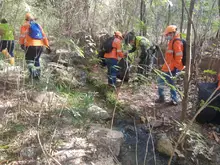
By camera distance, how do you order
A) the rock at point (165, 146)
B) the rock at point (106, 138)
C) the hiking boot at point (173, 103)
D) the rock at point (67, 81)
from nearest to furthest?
the rock at point (106, 138) → the rock at point (165, 146) → the rock at point (67, 81) → the hiking boot at point (173, 103)

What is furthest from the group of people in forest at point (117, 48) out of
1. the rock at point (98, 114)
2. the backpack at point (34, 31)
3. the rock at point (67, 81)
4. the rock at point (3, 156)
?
the rock at point (3, 156)

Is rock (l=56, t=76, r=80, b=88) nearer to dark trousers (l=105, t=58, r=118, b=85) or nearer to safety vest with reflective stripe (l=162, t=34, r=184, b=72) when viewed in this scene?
dark trousers (l=105, t=58, r=118, b=85)

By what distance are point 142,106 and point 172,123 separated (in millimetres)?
888

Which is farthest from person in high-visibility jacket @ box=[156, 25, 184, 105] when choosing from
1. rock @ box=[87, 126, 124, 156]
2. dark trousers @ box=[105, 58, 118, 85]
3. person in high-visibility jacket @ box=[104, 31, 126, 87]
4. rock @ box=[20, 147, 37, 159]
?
rock @ box=[20, 147, 37, 159]

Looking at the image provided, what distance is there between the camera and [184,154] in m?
3.73

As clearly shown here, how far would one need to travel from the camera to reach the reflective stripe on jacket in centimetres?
571

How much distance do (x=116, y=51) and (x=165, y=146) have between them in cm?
276

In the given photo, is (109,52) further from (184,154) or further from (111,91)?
(184,154)

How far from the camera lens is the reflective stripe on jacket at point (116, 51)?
5.71 m

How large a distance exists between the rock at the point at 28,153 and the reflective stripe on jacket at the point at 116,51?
11.0 feet

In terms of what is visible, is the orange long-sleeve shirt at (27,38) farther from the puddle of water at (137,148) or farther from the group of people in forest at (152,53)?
the puddle of water at (137,148)

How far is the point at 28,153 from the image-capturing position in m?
3.00

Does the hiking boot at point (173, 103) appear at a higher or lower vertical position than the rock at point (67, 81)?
lower

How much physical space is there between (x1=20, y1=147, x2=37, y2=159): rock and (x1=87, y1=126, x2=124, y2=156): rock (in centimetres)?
84
